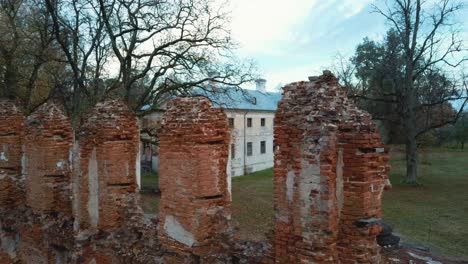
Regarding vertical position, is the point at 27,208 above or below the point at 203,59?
below

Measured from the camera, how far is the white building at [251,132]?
1241 inches

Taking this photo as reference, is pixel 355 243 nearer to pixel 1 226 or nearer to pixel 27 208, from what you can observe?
pixel 27 208

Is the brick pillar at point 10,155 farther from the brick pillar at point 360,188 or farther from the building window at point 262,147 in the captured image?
the building window at point 262,147

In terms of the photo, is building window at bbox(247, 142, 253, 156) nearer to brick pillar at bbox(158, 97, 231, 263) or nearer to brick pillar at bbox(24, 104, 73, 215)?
brick pillar at bbox(24, 104, 73, 215)

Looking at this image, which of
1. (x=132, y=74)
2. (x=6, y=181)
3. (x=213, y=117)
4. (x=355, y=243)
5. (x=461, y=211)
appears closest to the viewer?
(x=355, y=243)

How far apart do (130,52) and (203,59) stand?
3.01 m

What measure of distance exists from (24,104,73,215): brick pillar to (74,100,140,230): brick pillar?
1.59 m

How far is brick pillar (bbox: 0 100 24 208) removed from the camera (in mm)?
11016

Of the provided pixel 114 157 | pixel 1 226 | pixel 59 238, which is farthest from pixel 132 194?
pixel 1 226

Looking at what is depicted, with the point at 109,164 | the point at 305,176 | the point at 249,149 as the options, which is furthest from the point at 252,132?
the point at 305,176

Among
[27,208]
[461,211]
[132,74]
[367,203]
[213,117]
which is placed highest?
[132,74]

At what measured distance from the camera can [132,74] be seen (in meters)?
17.7

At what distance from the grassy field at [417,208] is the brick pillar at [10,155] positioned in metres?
5.94

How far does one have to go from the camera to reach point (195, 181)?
583cm
